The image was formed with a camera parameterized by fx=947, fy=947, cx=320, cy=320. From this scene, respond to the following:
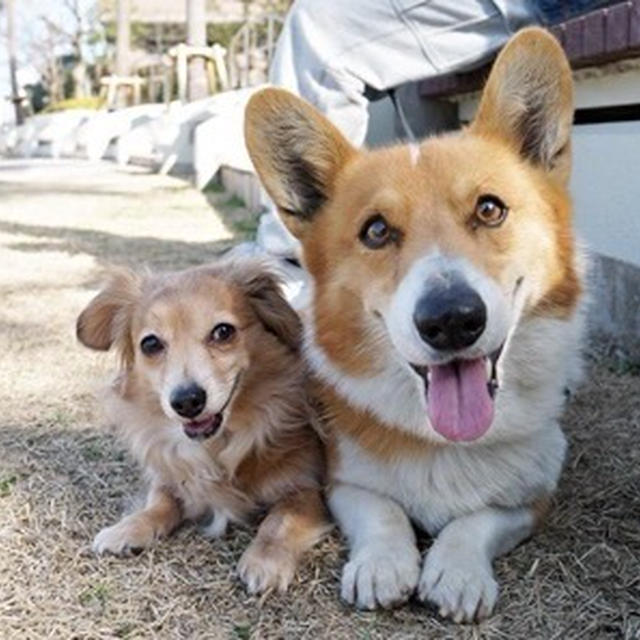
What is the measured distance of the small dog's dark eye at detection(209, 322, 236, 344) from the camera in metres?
2.09

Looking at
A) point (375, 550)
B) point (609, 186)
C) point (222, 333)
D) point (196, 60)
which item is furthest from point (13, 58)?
point (375, 550)

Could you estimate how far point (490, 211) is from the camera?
181 centimetres

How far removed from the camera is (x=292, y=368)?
222cm

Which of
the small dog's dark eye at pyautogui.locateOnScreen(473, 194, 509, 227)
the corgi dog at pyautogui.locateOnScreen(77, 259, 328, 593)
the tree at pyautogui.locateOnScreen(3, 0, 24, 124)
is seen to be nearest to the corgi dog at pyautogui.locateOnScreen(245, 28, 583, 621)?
the small dog's dark eye at pyautogui.locateOnScreen(473, 194, 509, 227)

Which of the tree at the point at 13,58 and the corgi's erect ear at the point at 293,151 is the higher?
the corgi's erect ear at the point at 293,151

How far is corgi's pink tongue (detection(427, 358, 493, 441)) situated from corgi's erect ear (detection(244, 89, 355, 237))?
1.74 ft

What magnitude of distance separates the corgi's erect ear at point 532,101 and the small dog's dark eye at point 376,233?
1.10 feet

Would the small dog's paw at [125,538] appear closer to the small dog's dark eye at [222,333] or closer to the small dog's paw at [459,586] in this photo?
the small dog's dark eye at [222,333]

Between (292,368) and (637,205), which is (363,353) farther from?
(637,205)

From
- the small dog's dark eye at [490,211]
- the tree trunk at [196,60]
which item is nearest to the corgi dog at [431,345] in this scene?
the small dog's dark eye at [490,211]

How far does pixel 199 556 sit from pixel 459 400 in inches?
26.3

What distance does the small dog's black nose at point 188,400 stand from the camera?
1.95m

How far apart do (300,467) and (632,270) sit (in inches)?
60.7

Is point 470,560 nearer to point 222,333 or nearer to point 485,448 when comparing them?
point 485,448
